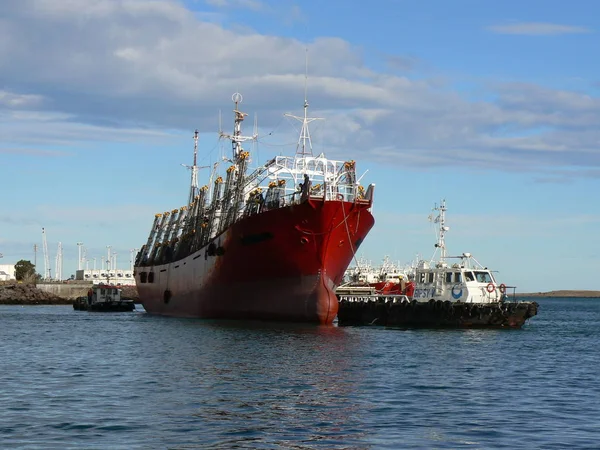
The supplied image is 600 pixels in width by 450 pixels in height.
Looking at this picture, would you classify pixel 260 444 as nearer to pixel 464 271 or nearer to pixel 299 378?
pixel 299 378

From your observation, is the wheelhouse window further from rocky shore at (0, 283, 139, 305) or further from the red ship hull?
rocky shore at (0, 283, 139, 305)

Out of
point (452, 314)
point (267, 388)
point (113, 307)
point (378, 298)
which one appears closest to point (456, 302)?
point (452, 314)

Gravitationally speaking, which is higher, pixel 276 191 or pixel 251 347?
pixel 276 191

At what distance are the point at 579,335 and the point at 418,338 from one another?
65.9 feet

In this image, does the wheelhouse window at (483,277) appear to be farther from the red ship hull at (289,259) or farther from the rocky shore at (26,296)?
the rocky shore at (26,296)

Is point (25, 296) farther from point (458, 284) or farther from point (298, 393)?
point (298, 393)

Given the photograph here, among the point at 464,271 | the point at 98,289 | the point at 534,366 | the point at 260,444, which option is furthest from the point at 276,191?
the point at 98,289

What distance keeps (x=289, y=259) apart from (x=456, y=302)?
38.0 ft

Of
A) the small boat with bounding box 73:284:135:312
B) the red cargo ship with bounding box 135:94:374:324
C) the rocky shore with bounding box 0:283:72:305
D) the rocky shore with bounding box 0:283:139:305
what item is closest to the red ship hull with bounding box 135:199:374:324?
the red cargo ship with bounding box 135:94:374:324

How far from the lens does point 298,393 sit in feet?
96.8

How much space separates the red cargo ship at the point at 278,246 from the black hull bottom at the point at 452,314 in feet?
16.0

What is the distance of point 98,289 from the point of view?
394 ft

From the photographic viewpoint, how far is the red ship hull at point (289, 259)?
5947 centimetres

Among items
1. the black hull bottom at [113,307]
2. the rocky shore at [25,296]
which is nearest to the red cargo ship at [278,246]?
the black hull bottom at [113,307]
